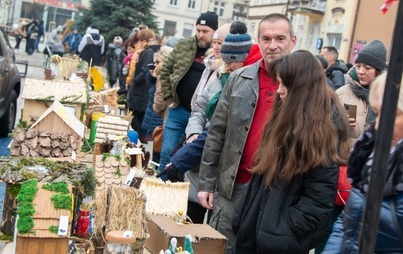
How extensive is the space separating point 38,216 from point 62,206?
172mm

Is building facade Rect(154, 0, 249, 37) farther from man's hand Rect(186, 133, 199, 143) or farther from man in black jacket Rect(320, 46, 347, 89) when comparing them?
man's hand Rect(186, 133, 199, 143)

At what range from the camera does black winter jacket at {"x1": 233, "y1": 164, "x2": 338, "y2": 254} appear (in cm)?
411

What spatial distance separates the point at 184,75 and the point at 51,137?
1.58 metres

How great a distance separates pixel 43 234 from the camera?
4.81 metres

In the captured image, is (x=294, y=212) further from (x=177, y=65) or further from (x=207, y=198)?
(x=177, y=65)

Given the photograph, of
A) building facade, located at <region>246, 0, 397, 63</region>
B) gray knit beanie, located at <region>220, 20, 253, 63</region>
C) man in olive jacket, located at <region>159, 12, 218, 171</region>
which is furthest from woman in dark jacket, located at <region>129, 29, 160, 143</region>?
building facade, located at <region>246, 0, 397, 63</region>

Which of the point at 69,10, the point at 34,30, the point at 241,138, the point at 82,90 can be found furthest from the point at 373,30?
the point at 69,10

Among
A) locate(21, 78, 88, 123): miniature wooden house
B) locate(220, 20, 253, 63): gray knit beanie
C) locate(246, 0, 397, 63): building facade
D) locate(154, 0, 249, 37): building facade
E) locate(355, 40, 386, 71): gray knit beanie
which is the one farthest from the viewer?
locate(154, 0, 249, 37): building facade

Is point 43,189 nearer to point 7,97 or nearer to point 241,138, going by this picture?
point 241,138

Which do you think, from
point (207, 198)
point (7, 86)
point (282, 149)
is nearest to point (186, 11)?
point (7, 86)

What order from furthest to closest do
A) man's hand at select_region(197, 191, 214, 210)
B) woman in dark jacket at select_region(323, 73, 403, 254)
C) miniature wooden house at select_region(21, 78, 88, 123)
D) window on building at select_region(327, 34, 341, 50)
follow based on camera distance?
window on building at select_region(327, 34, 341, 50) → miniature wooden house at select_region(21, 78, 88, 123) → man's hand at select_region(197, 191, 214, 210) → woman in dark jacket at select_region(323, 73, 403, 254)

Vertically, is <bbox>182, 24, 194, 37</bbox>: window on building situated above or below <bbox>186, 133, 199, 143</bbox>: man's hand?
above

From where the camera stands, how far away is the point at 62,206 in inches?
194

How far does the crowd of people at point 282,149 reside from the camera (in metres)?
3.09
